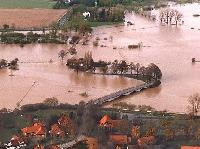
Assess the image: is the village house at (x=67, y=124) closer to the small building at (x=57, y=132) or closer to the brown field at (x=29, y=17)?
the small building at (x=57, y=132)

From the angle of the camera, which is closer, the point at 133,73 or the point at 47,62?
the point at 133,73

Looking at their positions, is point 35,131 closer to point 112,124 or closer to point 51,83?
point 112,124

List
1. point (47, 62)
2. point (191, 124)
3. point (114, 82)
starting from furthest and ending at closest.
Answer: point (47, 62)
point (114, 82)
point (191, 124)

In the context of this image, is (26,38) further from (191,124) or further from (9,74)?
(191,124)

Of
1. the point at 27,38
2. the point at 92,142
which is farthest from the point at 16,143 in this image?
the point at 27,38

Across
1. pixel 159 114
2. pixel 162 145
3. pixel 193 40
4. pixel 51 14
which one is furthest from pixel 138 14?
pixel 162 145

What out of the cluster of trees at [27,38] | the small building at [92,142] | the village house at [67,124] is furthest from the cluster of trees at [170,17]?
the small building at [92,142]
